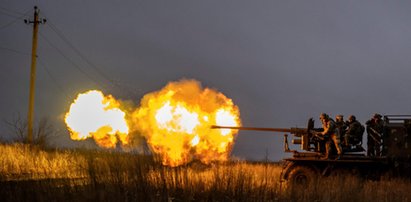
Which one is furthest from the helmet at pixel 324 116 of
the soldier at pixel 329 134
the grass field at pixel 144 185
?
the grass field at pixel 144 185

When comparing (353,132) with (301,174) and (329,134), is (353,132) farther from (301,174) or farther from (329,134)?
(301,174)

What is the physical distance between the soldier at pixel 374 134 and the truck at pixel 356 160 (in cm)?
16

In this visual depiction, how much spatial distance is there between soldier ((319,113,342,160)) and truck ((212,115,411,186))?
1.13 ft

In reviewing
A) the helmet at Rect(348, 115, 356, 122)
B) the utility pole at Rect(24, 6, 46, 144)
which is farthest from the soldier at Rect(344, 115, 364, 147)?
the utility pole at Rect(24, 6, 46, 144)

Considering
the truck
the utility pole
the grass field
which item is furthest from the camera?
the utility pole

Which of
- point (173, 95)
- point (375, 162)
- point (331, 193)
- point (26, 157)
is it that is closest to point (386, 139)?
point (375, 162)

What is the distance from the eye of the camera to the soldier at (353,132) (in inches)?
818

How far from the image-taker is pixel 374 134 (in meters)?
20.8

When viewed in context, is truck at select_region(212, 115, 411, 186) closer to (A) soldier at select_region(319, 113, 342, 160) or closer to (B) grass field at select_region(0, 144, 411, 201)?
(A) soldier at select_region(319, 113, 342, 160)

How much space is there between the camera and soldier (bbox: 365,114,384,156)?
2069cm

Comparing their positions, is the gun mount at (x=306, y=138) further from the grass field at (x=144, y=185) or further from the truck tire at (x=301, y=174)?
the grass field at (x=144, y=185)

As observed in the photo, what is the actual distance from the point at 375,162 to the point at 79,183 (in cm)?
1224

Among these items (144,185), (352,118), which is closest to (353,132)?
(352,118)

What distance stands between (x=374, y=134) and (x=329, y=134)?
1832 mm
